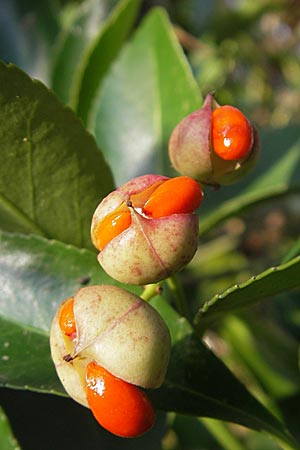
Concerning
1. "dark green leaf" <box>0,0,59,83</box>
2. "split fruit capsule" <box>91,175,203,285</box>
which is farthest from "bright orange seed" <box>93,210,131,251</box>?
"dark green leaf" <box>0,0,59,83</box>

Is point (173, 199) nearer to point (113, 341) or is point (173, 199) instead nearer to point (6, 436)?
point (113, 341)

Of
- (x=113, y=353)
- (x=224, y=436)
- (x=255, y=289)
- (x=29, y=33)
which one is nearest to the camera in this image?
(x=113, y=353)

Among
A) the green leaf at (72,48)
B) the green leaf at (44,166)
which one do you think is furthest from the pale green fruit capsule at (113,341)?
the green leaf at (72,48)

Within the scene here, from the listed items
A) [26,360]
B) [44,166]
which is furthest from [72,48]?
[26,360]

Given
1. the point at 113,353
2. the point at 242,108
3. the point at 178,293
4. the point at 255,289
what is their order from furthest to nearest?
the point at 242,108 → the point at 178,293 → the point at 255,289 → the point at 113,353

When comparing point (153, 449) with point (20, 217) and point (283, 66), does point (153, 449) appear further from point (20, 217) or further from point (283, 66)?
point (283, 66)

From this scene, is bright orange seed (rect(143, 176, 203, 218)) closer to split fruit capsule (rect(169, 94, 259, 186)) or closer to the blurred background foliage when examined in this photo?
split fruit capsule (rect(169, 94, 259, 186))
